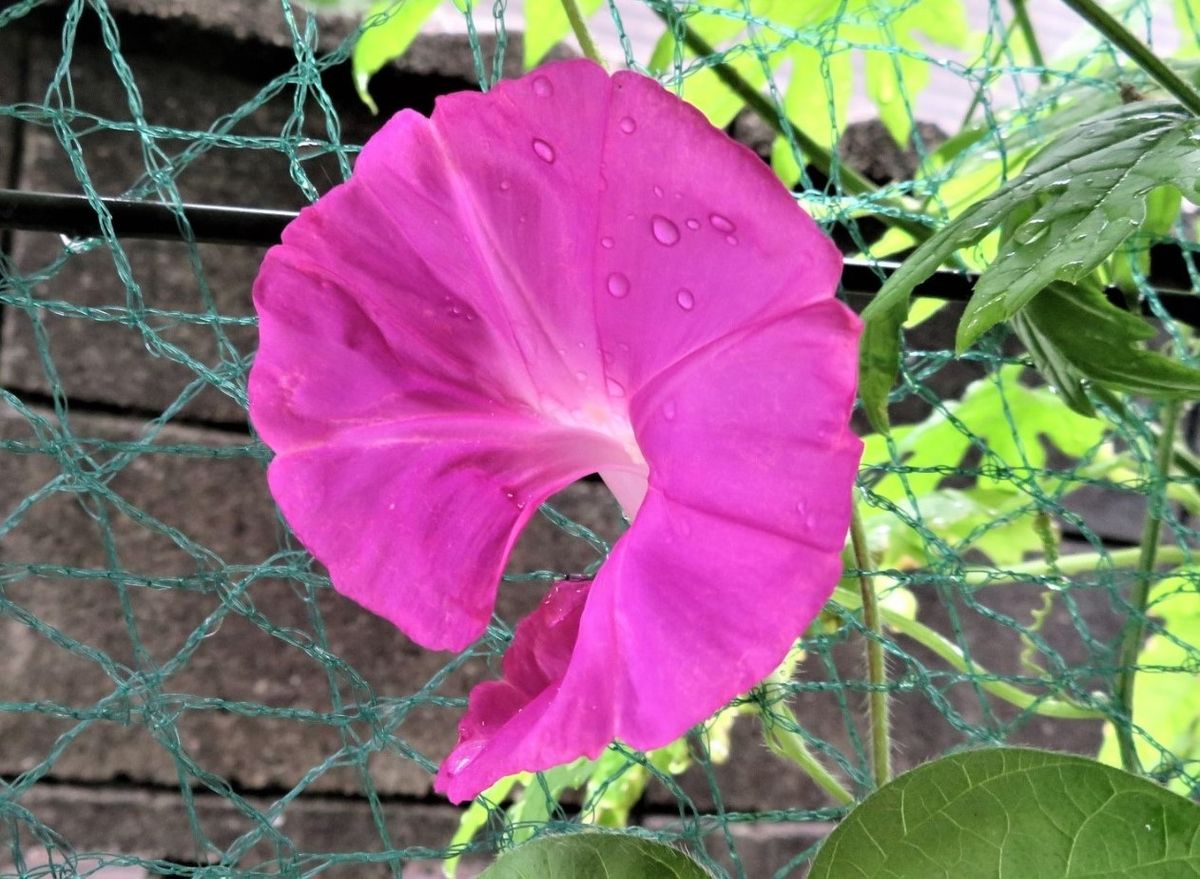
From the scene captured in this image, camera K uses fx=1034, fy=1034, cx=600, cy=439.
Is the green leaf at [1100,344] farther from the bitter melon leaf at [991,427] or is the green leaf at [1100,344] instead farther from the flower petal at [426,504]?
the bitter melon leaf at [991,427]

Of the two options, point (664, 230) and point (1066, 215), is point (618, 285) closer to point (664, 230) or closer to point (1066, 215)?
point (664, 230)

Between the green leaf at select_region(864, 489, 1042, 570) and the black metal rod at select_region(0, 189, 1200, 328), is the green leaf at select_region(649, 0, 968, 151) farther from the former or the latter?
the black metal rod at select_region(0, 189, 1200, 328)

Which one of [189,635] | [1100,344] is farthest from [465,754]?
[189,635]

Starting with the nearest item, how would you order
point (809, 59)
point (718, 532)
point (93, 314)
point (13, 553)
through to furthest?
point (718, 532), point (93, 314), point (809, 59), point (13, 553)

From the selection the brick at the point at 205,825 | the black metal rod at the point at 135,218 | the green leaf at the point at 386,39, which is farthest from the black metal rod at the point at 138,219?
the brick at the point at 205,825

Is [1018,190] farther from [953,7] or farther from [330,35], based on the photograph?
[330,35]

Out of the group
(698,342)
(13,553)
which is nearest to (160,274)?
(13,553)

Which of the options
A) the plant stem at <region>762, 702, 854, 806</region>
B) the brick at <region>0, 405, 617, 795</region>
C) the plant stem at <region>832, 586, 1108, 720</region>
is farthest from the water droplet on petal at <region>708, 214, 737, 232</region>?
the brick at <region>0, 405, 617, 795</region>
